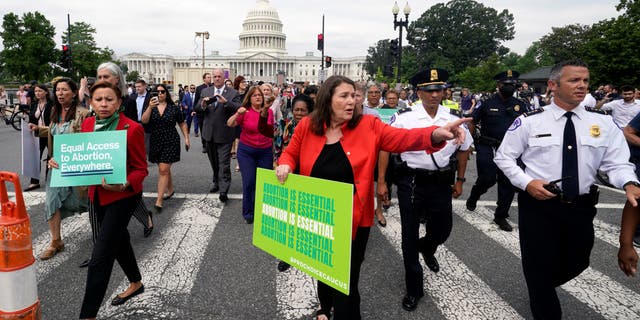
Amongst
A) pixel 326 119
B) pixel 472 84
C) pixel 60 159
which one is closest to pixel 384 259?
pixel 326 119

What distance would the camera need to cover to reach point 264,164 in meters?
6.48

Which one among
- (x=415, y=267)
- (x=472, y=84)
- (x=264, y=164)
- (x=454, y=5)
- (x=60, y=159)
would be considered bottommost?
(x=415, y=267)

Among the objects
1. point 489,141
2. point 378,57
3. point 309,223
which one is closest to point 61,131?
point 309,223

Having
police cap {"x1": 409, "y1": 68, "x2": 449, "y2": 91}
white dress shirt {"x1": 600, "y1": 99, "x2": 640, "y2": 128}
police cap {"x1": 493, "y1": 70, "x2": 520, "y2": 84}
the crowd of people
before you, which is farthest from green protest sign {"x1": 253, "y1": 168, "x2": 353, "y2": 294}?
white dress shirt {"x1": 600, "y1": 99, "x2": 640, "y2": 128}

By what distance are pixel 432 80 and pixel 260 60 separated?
130618mm

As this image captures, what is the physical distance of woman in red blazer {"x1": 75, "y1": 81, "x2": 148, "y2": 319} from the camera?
316 cm

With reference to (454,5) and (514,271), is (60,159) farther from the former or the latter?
(454,5)

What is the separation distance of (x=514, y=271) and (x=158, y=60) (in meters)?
152

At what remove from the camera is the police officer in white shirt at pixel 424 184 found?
3.71 m

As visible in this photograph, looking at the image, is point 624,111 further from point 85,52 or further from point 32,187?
point 85,52

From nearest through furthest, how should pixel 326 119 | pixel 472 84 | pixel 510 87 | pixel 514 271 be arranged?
pixel 326 119, pixel 514 271, pixel 510 87, pixel 472 84

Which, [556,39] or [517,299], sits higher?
[556,39]

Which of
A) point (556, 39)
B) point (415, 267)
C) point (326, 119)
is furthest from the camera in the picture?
point (556, 39)

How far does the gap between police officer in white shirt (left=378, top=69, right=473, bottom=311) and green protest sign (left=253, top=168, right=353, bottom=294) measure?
141 cm
